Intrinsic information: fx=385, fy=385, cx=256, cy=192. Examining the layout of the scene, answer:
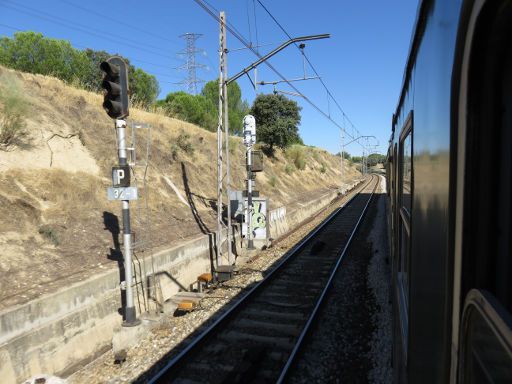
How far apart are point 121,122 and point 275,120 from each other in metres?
31.2

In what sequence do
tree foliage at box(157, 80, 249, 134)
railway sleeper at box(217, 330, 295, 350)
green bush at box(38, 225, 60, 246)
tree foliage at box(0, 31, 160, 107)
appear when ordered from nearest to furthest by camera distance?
railway sleeper at box(217, 330, 295, 350) → green bush at box(38, 225, 60, 246) → tree foliage at box(0, 31, 160, 107) → tree foliage at box(157, 80, 249, 134)

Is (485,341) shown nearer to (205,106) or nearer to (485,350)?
(485,350)

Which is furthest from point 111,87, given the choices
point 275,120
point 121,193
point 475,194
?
point 275,120

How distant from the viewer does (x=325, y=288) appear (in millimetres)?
8984

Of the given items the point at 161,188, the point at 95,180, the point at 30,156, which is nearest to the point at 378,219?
the point at 161,188

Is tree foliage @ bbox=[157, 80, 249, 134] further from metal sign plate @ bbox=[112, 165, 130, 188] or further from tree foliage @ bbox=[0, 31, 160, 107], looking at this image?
metal sign plate @ bbox=[112, 165, 130, 188]

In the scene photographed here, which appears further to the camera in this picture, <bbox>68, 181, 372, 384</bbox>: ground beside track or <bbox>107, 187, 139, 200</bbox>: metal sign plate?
<bbox>107, 187, 139, 200</bbox>: metal sign plate

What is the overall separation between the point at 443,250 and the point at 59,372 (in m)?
6.85

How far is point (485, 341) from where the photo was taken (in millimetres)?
1074

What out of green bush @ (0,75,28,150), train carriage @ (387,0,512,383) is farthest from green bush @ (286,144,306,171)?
train carriage @ (387,0,512,383)

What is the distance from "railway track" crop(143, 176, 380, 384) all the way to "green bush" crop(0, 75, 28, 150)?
Result: 818cm

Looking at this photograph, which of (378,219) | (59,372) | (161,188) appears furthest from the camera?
(378,219)

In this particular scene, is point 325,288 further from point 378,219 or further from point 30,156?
point 378,219

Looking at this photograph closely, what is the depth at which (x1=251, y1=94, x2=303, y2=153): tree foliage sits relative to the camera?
3722cm
